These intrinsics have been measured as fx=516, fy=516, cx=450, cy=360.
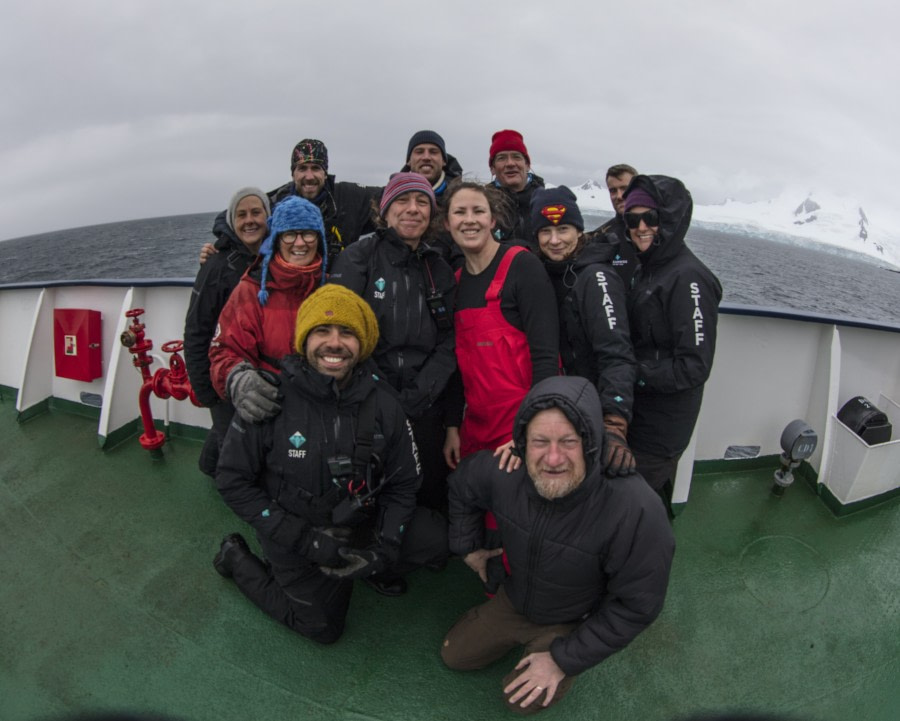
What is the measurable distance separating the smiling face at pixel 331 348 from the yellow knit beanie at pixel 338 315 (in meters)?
0.03

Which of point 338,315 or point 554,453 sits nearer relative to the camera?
point 554,453

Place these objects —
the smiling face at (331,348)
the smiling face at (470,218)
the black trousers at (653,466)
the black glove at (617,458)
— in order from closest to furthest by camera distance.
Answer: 1. the black glove at (617,458)
2. the smiling face at (331,348)
3. the smiling face at (470,218)
4. the black trousers at (653,466)

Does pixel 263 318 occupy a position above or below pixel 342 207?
below

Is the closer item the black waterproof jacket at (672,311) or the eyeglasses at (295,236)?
the black waterproof jacket at (672,311)

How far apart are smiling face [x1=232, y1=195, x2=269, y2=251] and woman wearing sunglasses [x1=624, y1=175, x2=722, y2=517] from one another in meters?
1.93

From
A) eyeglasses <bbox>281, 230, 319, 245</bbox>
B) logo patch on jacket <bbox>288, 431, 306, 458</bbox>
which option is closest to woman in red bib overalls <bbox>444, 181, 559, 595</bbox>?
eyeglasses <bbox>281, 230, 319, 245</bbox>

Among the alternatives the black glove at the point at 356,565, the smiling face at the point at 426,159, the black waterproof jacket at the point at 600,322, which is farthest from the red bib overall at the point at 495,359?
the smiling face at the point at 426,159

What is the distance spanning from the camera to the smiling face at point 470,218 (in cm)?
237

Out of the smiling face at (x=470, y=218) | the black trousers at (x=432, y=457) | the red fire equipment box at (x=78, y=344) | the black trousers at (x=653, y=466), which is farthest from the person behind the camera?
the red fire equipment box at (x=78, y=344)

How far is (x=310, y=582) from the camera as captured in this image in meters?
2.48

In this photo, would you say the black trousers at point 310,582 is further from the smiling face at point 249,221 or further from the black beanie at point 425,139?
the black beanie at point 425,139

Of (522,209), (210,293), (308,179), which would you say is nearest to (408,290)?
(210,293)

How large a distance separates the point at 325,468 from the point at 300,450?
14 cm

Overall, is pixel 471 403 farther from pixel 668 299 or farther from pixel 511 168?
pixel 511 168
